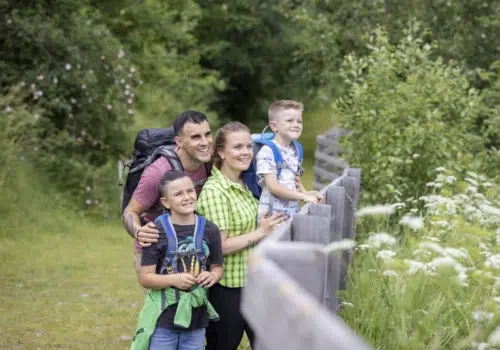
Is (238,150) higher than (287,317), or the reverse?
(238,150)

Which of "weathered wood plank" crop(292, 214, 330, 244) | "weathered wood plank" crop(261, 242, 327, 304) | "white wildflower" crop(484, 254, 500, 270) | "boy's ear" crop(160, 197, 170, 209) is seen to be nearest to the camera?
"weathered wood plank" crop(261, 242, 327, 304)

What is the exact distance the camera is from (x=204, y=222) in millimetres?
4453

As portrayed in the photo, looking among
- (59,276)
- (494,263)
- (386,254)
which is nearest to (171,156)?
(386,254)

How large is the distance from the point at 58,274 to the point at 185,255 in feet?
19.0

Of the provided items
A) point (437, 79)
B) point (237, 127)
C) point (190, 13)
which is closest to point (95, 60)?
point (190, 13)

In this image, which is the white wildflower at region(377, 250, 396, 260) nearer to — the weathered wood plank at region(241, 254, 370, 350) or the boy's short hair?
the weathered wood plank at region(241, 254, 370, 350)

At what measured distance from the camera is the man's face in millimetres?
4664

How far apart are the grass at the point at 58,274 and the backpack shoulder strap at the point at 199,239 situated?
2.73 metres

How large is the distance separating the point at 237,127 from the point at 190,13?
51.1 feet

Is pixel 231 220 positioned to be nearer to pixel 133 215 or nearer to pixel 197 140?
pixel 197 140

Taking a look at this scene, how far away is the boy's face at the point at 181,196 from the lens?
4352mm

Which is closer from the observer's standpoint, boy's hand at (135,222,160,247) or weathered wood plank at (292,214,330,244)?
weathered wood plank at (292,214,330,244)

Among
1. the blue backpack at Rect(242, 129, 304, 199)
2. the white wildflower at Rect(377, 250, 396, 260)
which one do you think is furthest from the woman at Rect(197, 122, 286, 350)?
the white wildflower at Rect(377, 250, 396, 260)

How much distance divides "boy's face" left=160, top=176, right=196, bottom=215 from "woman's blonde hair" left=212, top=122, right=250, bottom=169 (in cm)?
39
